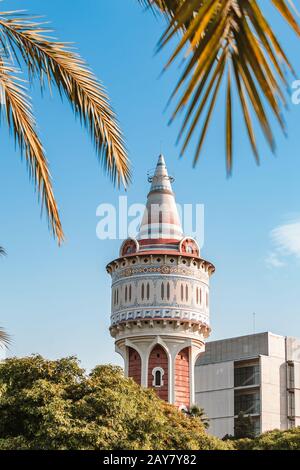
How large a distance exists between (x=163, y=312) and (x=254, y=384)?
3058 cm

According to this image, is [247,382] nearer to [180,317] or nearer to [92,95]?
[180,317]

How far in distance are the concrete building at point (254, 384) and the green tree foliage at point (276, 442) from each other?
141 feet

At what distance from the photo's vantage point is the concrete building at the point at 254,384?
83625mm

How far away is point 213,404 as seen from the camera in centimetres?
8556

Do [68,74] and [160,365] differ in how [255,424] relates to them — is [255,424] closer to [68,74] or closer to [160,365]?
[160,365]

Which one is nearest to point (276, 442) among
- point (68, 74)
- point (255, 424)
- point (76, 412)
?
point (76, 412)

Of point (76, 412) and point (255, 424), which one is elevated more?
point (255, 424)

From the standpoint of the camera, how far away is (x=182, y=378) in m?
58.1

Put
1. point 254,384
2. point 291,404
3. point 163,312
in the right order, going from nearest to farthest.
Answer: point 163,312 → point 254,384 → point 291,404

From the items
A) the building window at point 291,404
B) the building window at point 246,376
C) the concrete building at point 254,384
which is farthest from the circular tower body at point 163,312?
the building window at point 291,404

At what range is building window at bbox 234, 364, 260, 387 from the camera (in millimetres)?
84625

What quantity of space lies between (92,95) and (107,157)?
652mm

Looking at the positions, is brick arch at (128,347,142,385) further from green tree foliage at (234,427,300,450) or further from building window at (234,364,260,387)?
building window at (234,364,260,387)
